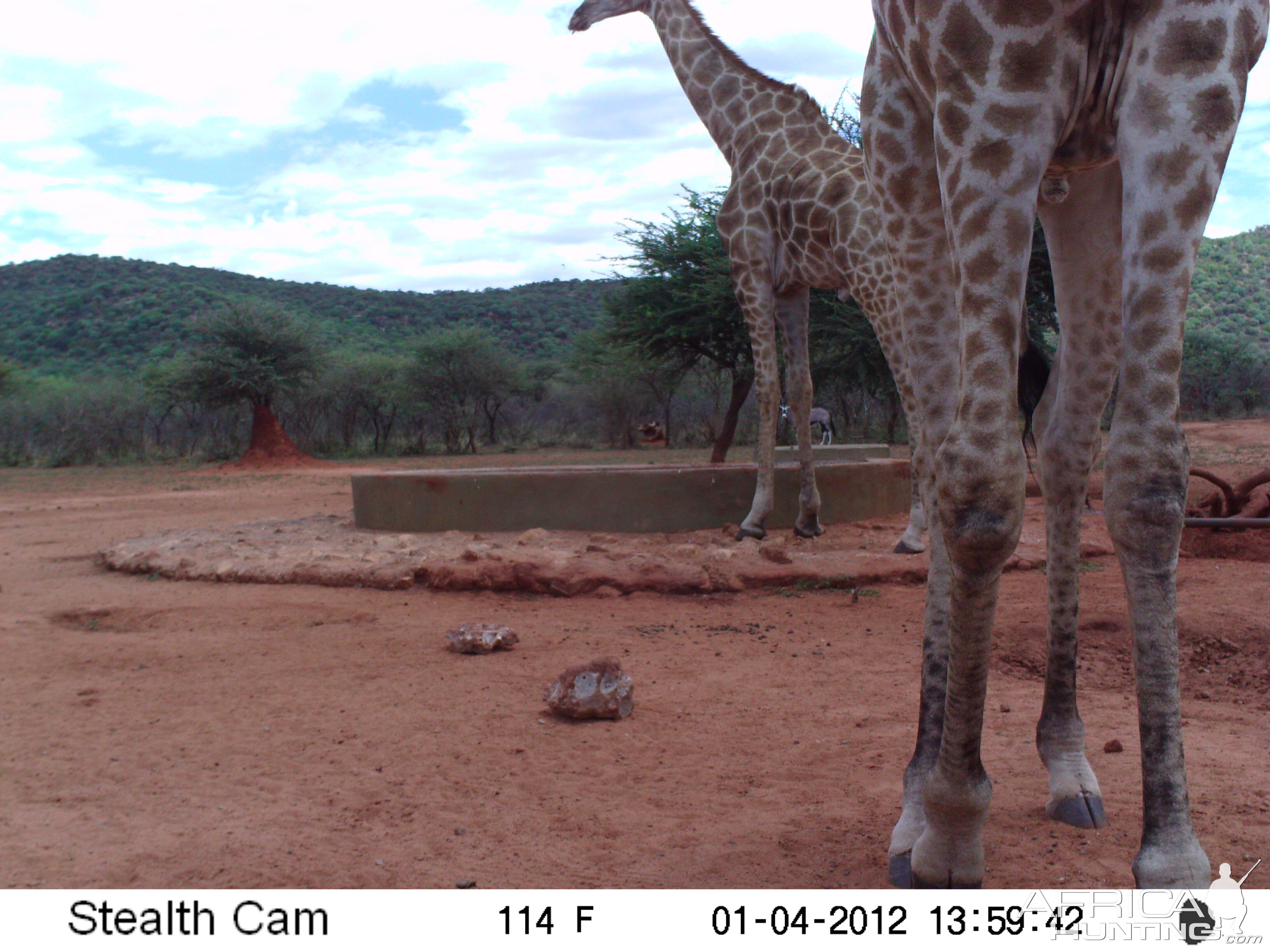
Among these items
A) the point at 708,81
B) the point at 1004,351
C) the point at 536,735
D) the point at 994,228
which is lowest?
the point at 536,735

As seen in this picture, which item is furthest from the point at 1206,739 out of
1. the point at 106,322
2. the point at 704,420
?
the point at 106,322

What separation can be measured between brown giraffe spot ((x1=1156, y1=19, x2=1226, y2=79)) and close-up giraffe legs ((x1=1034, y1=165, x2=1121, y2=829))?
584 mm

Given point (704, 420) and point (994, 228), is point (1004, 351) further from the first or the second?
point (704, 420)

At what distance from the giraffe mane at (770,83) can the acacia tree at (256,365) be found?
17.4m

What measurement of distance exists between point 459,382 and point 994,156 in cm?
2619

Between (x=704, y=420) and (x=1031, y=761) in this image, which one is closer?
(x=1031, y=761)

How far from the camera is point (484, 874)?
75.5 inches

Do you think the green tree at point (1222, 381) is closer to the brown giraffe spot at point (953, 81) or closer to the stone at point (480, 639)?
the stone at point (480, 639)

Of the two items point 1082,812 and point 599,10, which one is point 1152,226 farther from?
point 599,10

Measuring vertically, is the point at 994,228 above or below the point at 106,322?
below

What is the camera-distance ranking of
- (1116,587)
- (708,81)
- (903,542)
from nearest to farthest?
(1116,587)
(903,542)
(708,81)

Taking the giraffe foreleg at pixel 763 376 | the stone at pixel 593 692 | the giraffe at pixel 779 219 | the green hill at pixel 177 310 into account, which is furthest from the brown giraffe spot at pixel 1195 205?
the green hill at pixel 177 310

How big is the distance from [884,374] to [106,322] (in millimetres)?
37729

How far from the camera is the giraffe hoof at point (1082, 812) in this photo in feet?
6.69
